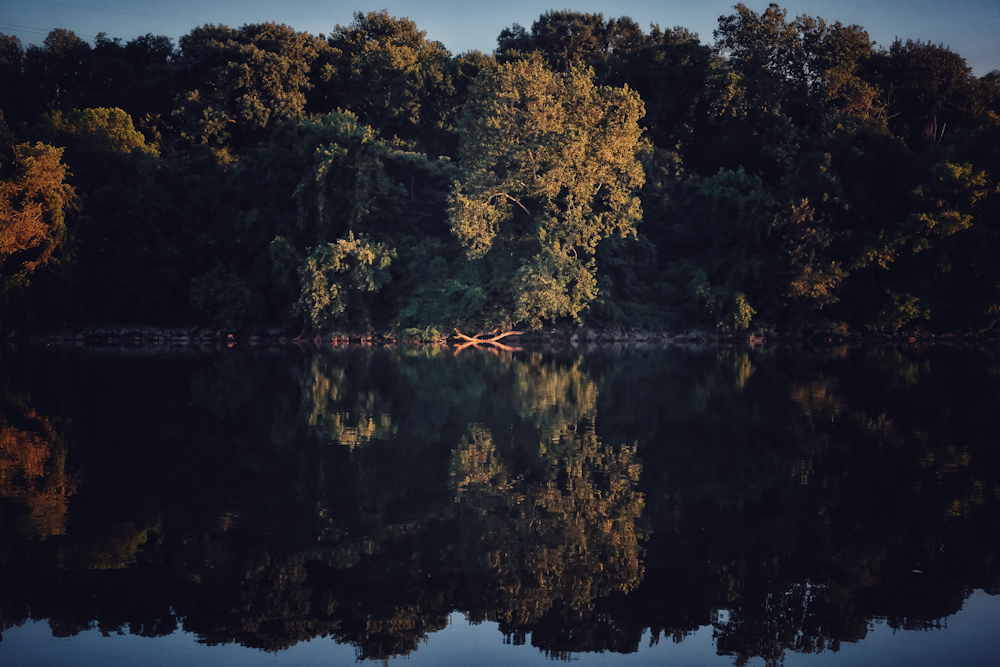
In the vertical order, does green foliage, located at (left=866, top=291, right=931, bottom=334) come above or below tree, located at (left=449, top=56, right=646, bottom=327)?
below

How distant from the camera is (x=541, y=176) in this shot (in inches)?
1369

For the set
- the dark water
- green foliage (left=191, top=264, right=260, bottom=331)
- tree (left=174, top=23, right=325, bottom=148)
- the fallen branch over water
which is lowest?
the dark water

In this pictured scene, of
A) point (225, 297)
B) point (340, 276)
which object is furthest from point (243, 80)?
point (340, 276)

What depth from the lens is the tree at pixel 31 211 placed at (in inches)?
1420

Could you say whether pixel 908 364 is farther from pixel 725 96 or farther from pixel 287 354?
pixel 287 354

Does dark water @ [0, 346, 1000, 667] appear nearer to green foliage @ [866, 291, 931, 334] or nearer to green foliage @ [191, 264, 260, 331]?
green foliage @ [866, 291, 931, 334]

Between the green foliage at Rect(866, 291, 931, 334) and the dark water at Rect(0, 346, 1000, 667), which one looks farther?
the green foliage at Rect(866, 291, 931, 334)

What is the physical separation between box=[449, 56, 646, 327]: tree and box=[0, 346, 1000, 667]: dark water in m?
18.4

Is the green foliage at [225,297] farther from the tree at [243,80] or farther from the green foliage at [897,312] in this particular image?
the green foliage at [897,312]

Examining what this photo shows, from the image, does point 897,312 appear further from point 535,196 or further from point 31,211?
point 31,211

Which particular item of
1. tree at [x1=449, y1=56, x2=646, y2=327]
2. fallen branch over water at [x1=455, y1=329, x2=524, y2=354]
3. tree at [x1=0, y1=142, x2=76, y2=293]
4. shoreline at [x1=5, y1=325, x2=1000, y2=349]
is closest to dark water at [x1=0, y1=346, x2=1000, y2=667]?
tree at [x1=449, y1=56, x2=646, y2=327]

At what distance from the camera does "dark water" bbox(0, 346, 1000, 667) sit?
237 inches

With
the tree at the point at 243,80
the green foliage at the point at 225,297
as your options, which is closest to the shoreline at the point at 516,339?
the green foliage at the point at 225,297

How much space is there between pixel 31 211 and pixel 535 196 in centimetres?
2155
